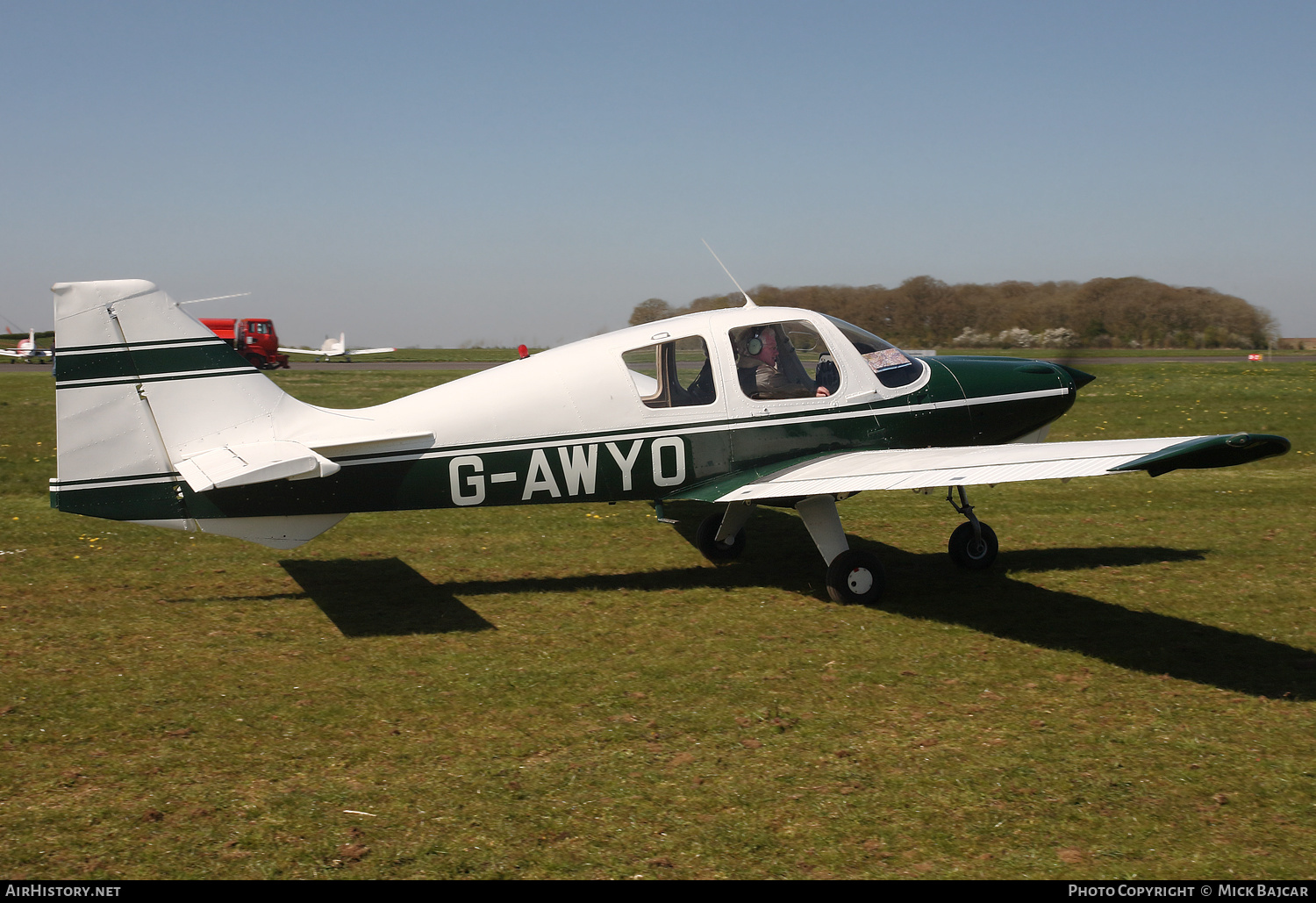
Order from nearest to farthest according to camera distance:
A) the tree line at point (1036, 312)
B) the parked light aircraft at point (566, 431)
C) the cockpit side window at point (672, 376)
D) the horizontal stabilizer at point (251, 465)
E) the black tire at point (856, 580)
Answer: the horizontal stabilizer at point (251, 465)
the parked light aircraft at point (566, 431)
the black tire at point (856, 580)
the cockpit side window at point (672, 376)
the tree line at point (1036, 312)

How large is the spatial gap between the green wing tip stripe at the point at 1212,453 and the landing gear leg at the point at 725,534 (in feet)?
13.7

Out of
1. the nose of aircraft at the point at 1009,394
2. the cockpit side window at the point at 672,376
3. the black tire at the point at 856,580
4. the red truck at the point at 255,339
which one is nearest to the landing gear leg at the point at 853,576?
the black tire at the point at 856,580

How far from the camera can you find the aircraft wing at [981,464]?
595 centimetres

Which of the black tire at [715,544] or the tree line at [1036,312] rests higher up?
the tree line at [1036,312]

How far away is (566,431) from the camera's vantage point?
27.1 feet

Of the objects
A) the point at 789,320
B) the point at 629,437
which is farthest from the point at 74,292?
the point at 789,320

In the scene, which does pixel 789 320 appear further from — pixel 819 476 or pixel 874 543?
pixel 874 543

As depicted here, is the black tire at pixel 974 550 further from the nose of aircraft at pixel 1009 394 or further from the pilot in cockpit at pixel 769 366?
the pilot in cockpit at pixel 769 366

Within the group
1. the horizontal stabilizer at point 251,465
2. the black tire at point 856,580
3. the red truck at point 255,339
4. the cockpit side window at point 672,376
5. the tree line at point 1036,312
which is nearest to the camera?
the horizontal stabilizer at point 251,465

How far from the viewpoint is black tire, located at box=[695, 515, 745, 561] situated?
10039 millimetres

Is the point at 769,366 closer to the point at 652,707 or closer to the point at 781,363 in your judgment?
the point at 781,363

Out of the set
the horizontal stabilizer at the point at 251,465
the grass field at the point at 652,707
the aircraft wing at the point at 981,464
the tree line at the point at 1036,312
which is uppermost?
the tree line at the point at 1036,312

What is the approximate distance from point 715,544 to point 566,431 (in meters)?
2.54

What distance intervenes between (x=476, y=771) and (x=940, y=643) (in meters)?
3.80
